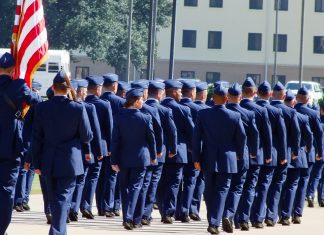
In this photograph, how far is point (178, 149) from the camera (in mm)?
18469

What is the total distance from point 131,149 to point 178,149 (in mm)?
1758

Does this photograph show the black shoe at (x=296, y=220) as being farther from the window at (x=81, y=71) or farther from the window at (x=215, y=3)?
the window at (x=215, y=3)

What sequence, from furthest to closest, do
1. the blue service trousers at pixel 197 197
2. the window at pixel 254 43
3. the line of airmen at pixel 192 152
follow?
the window at pixel 254 43
the blue service trousers at pixel 197 197
the line of airmen at pixel 192 152

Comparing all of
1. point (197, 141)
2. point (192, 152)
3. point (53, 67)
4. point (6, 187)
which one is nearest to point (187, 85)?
point (192, 152)

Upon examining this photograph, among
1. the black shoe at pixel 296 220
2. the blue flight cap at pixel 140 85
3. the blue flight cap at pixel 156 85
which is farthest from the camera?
the black shoe at pixel 296 220

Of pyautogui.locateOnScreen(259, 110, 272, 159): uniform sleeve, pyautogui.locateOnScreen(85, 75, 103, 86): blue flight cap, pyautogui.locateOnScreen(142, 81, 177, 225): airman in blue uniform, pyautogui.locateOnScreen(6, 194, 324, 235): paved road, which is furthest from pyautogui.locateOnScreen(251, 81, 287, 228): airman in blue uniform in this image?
pyautogui.locateOnScreen(85, 75, 103, 86): blue flight cap

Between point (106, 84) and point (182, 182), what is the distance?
1.93 m

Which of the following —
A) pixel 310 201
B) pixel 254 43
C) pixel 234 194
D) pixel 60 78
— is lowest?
pixel 310 201

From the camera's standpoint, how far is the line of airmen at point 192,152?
16.5 meters

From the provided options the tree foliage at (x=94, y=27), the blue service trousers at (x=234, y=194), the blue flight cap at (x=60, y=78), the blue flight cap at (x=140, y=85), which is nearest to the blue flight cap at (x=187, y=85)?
the blue flight cap at (x=140, y=85)

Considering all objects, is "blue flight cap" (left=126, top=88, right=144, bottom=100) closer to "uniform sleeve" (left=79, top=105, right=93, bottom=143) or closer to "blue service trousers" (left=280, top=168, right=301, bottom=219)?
"uniform sleeve" (left=79, top=105, right=93, bottom=143)

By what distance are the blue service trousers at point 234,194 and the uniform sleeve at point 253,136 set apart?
1.07 ft

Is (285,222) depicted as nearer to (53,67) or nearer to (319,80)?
(53,67)

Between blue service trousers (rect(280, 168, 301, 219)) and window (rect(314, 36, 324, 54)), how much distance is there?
8381 cm
